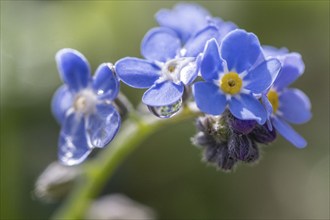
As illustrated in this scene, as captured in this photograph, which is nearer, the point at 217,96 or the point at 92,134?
the point at 217,96

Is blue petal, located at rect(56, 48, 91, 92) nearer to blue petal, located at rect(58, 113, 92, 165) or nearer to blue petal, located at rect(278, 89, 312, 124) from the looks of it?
blue petal, located at rect(58, 113, 92, 165)

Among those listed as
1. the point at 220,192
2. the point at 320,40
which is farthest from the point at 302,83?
the point at 220,192

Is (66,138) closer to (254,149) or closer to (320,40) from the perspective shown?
(254,149)

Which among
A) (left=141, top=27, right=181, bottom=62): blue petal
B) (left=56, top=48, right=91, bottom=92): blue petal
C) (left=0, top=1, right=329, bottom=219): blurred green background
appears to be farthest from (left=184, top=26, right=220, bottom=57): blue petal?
(left=0, top=1, right=329, bottom=219): blurred green background

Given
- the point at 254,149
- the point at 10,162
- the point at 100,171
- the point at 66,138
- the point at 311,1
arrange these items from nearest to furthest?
the point at 254,149 < the point at 66,138 < the point at 100,171 < the point at 10,162 < the point at 311,1

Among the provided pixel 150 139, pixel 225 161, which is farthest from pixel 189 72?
pixel 150 139

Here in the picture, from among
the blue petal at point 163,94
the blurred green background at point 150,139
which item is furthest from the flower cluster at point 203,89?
the blurred green background at point 150,139

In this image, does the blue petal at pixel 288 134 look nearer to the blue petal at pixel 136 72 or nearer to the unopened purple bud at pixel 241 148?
the unopened purple bud at pixel 241 148
